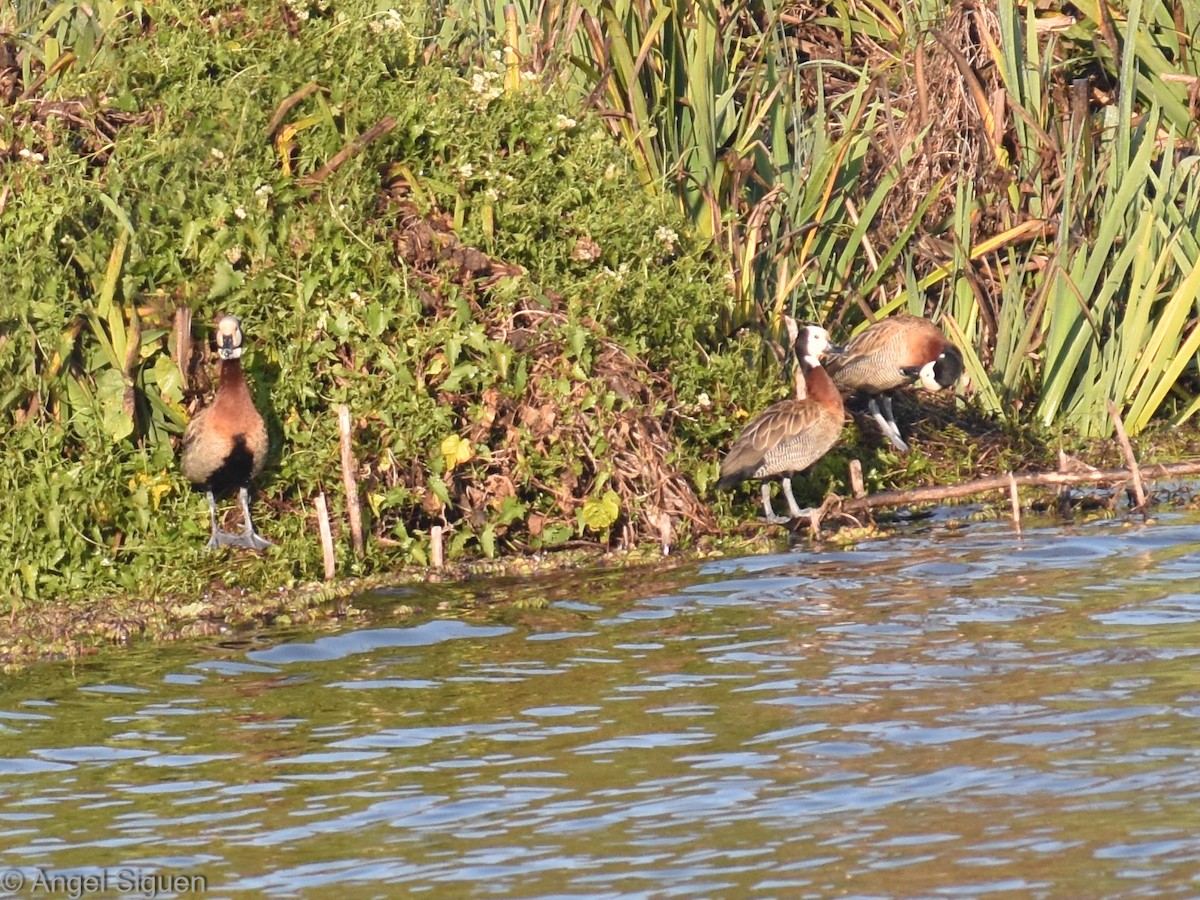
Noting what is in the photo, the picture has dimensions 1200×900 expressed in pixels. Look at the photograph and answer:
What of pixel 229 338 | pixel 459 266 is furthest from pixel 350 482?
pixel 459 266

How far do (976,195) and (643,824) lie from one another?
7878 mm

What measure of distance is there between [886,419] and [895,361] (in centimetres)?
55

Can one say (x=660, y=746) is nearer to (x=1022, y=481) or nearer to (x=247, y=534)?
(x=247, y=534)

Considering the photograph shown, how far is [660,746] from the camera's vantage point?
20.1ft

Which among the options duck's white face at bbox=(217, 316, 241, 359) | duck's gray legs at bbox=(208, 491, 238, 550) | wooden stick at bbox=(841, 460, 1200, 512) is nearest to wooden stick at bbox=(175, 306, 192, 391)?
duck's white face at bbox=(217, 316, 241, 359)

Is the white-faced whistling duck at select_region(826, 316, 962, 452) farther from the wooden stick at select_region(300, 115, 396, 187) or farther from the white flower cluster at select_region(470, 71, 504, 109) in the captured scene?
the wooden stick at select_region(300, 115, 396, 187)

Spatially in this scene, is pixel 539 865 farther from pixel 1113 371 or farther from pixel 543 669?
pixel 1113 371

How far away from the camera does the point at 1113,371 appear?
11250 millimetres

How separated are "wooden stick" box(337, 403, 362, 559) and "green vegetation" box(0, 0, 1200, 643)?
0.12 m

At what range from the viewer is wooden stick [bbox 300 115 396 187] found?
31.6 feet

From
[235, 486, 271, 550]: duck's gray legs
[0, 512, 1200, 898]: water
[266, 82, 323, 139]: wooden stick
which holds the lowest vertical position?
[0, 512, 1200, 898]: water

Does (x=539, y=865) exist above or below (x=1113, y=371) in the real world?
below

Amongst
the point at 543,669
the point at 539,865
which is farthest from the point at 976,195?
the point at 539,865

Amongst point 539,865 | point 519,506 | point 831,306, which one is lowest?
point 539,865
